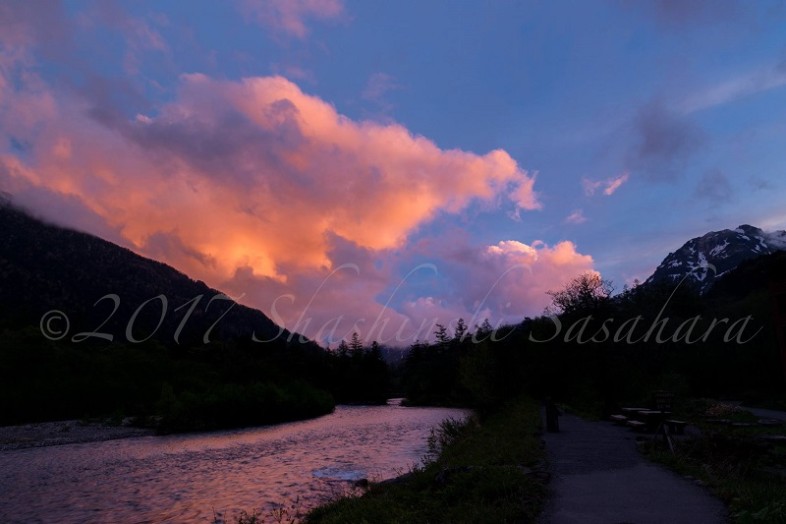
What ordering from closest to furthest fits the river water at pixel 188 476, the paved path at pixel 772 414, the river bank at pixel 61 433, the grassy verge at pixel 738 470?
the grassy verge at pixel 738 470, the river water at pixel 188 476, the paved path at pixel 772 414, the river bank at pixel 61 433

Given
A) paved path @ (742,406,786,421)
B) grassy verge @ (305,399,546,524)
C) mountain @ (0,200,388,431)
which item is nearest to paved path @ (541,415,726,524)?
grassy verge @ (305,399,546,524)

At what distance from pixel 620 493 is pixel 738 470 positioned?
11.2 ft

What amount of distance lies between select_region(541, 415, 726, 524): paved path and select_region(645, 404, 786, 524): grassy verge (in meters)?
0.35

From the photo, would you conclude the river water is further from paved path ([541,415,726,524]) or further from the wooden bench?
the wooden bench

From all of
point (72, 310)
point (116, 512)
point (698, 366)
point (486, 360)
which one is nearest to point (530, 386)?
point (486, 360)

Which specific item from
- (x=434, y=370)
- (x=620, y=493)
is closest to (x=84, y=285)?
(x=434, y=370)

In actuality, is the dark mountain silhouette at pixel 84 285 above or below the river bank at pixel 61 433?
above

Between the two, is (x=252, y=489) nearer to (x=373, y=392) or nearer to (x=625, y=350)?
(x=625, y=350)

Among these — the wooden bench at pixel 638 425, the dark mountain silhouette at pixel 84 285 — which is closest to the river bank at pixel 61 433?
the wooden bench at pixel 638 425

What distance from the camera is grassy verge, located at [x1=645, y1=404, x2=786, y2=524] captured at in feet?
28.1

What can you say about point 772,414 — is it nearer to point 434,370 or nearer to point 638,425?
point 638,425

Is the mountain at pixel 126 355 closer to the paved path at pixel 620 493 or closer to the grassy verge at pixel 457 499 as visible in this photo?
the grassy verge at pixel 457 499

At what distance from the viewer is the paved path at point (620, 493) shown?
30.0 feet

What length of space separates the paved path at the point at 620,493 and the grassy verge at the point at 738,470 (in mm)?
354
